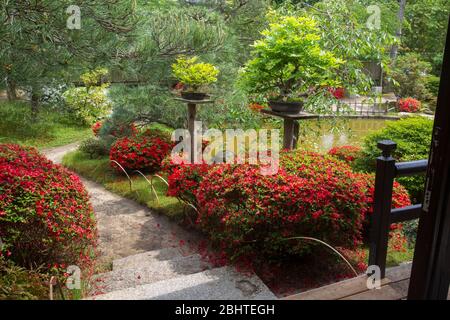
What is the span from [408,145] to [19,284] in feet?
12.4

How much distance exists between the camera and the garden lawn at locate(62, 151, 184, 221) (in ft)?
15.5

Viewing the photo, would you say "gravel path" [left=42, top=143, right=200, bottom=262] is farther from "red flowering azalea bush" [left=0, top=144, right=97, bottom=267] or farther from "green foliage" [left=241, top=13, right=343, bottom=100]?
"green foliage" [left=241, top=13, right=343, bottom=100]

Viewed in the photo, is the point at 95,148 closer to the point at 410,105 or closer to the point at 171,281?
the point at 171,281

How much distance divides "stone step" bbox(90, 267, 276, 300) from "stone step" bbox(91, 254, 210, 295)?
355 mm

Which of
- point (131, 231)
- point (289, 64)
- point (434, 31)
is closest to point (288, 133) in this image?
point (289, 64)

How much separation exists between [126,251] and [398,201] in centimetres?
246

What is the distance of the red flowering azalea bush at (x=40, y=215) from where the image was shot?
262cm

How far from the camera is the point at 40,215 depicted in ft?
8.76

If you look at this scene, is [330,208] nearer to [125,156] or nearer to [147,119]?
[125,156]

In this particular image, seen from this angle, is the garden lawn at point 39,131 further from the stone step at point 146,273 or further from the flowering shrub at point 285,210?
the flowering shrub at point 285,210

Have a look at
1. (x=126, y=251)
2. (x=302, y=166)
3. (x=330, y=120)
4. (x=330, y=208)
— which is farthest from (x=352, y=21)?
(x=126, y=251)

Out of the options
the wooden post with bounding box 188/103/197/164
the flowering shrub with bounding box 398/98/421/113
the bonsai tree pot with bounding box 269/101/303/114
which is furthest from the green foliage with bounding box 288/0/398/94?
the flowering shrub with bounding box 398/98/421/113

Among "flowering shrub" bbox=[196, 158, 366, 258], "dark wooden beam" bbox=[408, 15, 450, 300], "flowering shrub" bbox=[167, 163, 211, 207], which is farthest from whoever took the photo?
"flowering shrub" bbox=[167, 163, 211, 207]

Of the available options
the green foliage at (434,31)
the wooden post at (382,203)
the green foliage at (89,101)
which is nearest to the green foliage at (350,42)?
the green foliage at (434,31)
